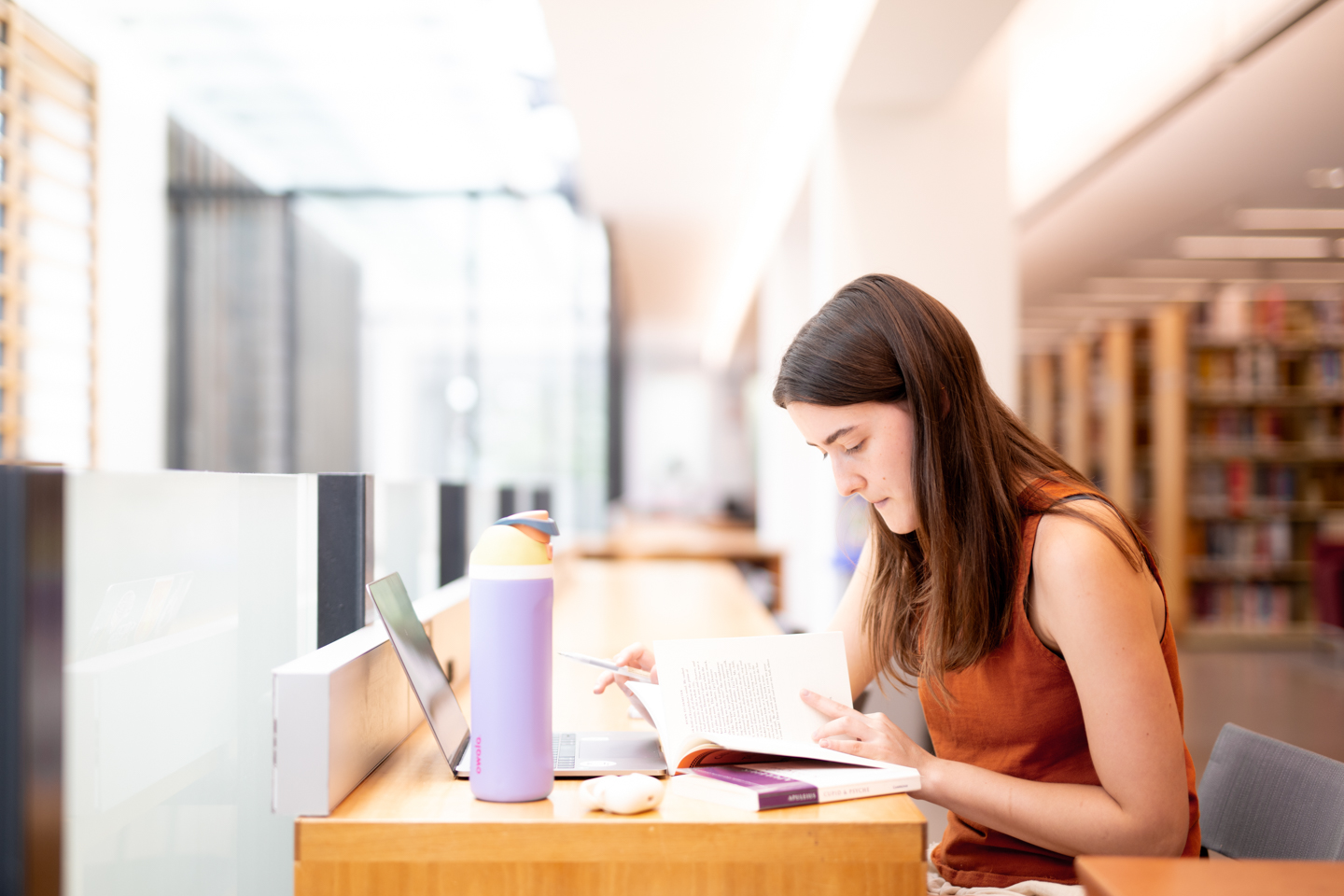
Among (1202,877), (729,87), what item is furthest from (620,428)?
(1202,877)

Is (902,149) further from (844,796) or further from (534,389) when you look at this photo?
(534,389)

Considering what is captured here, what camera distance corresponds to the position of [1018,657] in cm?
117

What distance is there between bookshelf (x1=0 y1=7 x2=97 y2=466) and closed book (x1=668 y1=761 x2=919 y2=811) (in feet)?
14.6

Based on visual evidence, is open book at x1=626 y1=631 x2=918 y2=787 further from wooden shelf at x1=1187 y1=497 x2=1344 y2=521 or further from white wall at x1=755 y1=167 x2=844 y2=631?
wooden shelf at x1=1187 y1=497 x2=1344 y2=521

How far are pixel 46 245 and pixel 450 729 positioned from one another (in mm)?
4868

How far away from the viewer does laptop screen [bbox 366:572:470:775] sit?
3.59 ft

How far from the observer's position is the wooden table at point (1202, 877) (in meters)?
0.78

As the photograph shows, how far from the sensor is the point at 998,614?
1.17 meters

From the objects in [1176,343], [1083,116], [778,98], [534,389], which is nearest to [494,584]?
[778,98]

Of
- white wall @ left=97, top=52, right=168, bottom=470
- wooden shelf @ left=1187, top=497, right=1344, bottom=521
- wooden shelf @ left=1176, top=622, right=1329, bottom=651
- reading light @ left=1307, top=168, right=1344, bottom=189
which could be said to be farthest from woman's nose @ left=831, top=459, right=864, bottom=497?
wooden shelf @ left=1187, top=497, right=1344, bottom=521

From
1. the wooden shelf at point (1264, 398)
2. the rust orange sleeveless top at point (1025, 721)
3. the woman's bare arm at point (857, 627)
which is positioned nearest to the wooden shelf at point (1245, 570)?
the wooden shelf at point (1264, 398)

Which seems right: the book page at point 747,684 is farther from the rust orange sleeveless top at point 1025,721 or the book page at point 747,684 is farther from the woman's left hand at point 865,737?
the rust orange sleeveless top at point 1025,721

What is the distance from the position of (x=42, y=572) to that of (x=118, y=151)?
5605mm

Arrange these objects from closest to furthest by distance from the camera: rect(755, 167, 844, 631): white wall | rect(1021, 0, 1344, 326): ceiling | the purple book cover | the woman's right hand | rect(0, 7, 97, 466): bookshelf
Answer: the purple book cover < the woman's right hand < rect(1021, 0, 1344, 326): ceiling < rect(0, 7, 97, 466): bookshelf < rect(755, 167, 844, 631): white wall
